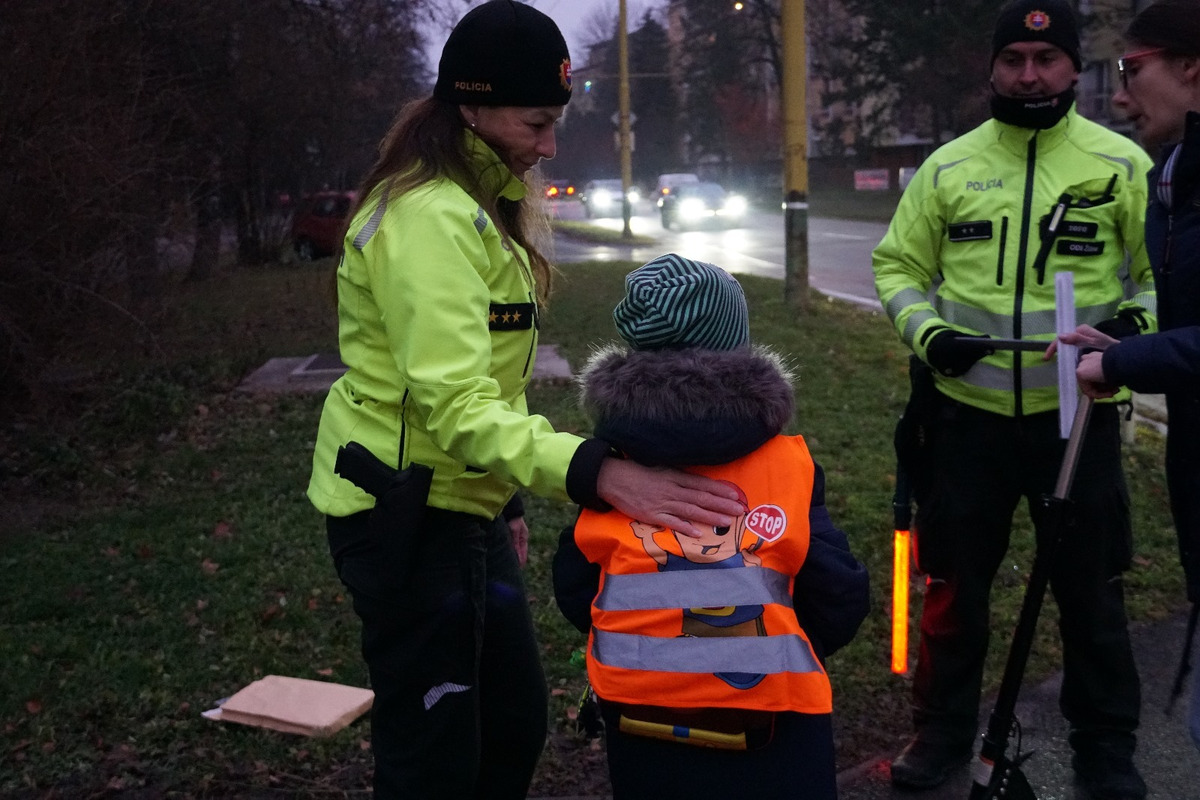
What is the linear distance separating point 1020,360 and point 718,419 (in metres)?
1.62

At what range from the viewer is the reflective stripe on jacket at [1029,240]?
11.1 ft

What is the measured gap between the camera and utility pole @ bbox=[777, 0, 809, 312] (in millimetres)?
12570

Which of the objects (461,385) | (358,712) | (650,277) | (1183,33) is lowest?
(358,712)

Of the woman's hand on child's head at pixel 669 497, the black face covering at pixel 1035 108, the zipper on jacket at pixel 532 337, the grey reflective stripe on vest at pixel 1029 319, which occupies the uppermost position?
the black face covering at pixel 1035 108

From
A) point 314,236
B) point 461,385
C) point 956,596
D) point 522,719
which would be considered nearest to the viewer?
point 461,385

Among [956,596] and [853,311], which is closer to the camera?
[956,596]

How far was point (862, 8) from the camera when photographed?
48.0 m

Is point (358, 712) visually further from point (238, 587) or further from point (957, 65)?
point (957, 65)

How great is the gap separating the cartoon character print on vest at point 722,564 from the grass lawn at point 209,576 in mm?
1698

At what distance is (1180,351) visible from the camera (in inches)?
98.8

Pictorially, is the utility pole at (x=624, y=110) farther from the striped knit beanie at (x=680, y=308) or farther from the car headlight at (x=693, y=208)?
the striped knit beanie at (x=680, y=308)

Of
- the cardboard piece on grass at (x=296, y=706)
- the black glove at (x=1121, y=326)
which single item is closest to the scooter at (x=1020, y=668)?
the black glove at (x=1121, y=326)

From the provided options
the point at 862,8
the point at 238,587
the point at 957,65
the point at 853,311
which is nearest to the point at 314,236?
the point at 853,311

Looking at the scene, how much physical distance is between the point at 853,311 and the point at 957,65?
33526 mm
